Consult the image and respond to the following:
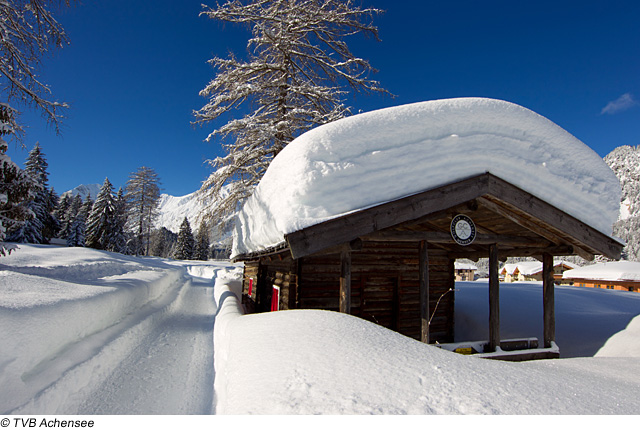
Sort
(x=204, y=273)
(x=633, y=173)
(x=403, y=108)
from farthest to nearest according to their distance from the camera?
(x=633, y=173)
(x=204, y=273)
(x=403, y=108)

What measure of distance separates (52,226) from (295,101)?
43.5 meters

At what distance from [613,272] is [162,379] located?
39.4 metres

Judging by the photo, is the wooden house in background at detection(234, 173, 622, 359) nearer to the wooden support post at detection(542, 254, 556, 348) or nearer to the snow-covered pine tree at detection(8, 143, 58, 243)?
the wooden support post at detection(542, 254, 556, 348)

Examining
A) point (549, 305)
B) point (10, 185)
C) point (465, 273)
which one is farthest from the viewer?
point (465, 273)

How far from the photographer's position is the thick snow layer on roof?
5.59m

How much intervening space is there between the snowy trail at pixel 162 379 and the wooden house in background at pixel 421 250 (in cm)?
237

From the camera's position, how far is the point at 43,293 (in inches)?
260

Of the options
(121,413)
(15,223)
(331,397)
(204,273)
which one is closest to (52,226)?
(204,273)

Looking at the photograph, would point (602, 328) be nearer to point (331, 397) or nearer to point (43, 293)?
point (331, 397)

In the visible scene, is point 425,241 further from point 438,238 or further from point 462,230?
point 462,230

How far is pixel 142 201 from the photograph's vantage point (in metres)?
43.8

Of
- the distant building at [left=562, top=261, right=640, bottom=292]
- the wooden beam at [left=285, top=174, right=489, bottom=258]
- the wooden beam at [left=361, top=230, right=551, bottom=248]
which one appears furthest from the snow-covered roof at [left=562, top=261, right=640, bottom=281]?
the wooden beam at [left=285, top=174, right=489, bottom=258]

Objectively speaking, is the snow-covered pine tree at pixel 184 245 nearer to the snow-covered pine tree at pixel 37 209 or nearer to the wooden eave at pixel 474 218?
the snow-covered pine tree at pixel 37 209

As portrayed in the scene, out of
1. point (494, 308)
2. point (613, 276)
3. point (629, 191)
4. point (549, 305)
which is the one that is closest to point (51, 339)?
point (494, 308)
